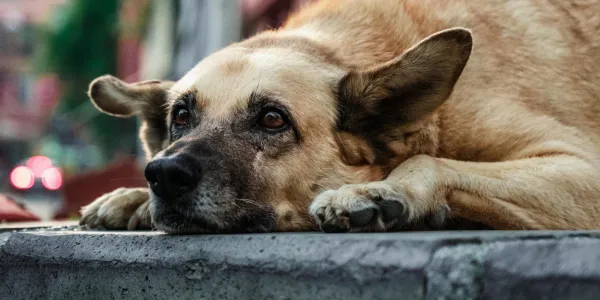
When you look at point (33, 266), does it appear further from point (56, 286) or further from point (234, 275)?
point (234, 275)

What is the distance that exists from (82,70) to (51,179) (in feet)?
54.3

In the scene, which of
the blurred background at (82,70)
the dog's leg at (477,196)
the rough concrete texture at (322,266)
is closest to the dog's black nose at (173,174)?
the rough concrete texture at (322,266)

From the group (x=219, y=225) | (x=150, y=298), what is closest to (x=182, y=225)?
(x=219, y=225)

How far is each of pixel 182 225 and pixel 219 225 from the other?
0.43ft

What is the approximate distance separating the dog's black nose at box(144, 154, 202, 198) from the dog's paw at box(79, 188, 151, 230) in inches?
25.8

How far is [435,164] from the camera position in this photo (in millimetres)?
3104

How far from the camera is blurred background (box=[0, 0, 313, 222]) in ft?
29.7

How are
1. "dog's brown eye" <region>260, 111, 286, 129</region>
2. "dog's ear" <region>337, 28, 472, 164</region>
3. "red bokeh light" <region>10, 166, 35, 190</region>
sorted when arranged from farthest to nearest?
"red bokeh light" <region>10, 166, 35, 190</region>, "dog's brown eye" <region>260, 111, 286, 129</region>, "dog's ear" <region>337, 28, 472, 164</region>

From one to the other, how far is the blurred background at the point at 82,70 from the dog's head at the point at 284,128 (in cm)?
181

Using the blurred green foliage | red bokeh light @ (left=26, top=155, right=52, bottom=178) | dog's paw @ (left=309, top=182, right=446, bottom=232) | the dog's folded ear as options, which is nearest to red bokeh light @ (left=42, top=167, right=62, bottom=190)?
red bokeh light @ (left=26, top=155, right=52, bottom=178)

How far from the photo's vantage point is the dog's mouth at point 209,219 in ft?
9.66

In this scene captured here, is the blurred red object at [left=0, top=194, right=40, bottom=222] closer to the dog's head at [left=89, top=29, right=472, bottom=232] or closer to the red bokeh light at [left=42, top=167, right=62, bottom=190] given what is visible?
the dog's head at [left=89, top=29, right=472, bottom=232]

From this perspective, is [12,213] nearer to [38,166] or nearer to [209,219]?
[209,219]

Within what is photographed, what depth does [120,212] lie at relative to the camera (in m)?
3.71
